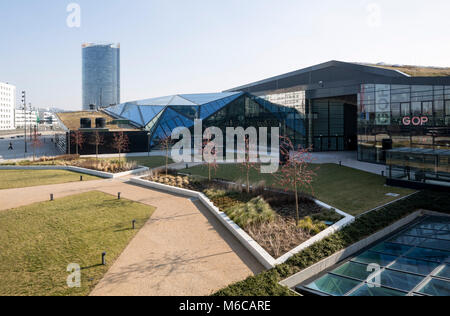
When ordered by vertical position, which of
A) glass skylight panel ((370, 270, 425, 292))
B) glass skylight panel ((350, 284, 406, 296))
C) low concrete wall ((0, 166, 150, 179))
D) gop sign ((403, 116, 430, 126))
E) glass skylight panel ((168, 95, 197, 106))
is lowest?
glass skylight panel ((350, 284, 406, 296))

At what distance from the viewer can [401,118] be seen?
28328 mm

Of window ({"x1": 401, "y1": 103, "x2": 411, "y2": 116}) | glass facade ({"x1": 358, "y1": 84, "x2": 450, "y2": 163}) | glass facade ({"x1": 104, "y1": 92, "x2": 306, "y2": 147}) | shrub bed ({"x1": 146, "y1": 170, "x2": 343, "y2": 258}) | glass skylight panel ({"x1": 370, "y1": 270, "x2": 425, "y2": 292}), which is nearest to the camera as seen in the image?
glass skylight panel ({"x1": 370, "y1": 270, "x2": 425, "y2": 292})

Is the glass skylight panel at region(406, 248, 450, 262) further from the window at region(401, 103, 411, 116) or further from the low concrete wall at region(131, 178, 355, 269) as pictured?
the window at region(401, 103, 411, 116)

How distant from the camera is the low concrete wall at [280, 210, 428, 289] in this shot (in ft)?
28.7

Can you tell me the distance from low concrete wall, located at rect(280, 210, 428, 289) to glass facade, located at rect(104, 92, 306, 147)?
29.7 meters

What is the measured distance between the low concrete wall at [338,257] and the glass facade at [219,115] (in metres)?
29.7

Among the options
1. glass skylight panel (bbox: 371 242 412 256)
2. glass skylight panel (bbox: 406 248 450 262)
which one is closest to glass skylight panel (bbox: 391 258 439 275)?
glass skylight panel (bbox: 406 248 450 262)

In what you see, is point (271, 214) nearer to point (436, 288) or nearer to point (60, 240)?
point (436, 288)

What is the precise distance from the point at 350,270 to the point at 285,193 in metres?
7.69

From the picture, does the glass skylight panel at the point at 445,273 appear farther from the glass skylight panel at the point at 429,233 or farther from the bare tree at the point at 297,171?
the bare tree at the point at 297,171

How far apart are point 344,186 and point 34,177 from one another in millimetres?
23434

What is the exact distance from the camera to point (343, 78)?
4550 centimetres
